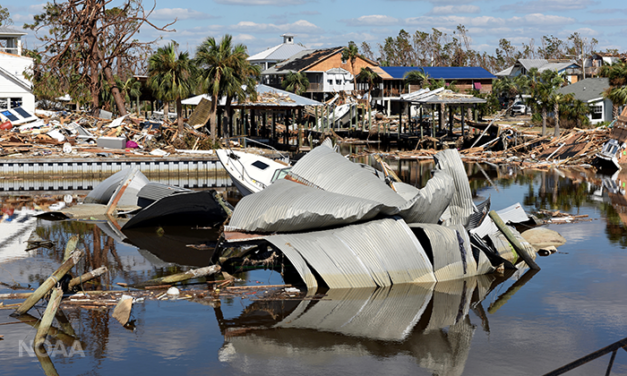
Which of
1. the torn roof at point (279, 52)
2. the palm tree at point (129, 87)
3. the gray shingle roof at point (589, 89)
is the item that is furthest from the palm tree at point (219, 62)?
the torn roof at point (279, 52)

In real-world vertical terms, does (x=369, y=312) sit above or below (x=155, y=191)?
below

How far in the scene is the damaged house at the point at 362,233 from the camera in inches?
568

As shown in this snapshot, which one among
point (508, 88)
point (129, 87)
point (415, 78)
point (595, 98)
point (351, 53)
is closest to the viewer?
point (595, 98)

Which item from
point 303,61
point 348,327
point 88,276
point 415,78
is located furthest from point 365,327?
point 303,61

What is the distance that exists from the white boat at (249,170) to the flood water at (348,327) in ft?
23.1

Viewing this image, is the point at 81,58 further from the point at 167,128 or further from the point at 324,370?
the point at 324,370

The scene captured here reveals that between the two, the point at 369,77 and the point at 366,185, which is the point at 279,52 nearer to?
the point at 369,77

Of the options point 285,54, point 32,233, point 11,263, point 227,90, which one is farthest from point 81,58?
point 285,54

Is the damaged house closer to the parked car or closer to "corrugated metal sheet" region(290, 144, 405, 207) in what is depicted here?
"corrugated metal sheet" region(290, 144, 405, 207)

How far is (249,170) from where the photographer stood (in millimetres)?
26062

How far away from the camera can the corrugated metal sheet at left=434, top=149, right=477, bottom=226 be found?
56.2 ft

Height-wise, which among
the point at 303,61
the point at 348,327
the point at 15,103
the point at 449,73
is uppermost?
the point at 303,61

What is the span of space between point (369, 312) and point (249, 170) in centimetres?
1371

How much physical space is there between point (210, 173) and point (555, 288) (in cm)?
2581
